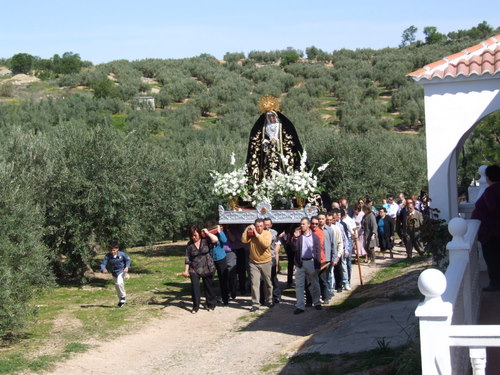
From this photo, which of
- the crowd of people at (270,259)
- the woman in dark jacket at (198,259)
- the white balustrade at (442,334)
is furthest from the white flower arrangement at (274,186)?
the white balustrade at (442,334)

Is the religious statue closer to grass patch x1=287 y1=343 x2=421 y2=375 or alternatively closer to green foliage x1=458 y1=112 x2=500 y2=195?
grass patch x1=287 y1=343 x2=421 y2=375

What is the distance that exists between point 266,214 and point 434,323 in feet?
34.2

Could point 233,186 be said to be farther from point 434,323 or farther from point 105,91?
point 105,91

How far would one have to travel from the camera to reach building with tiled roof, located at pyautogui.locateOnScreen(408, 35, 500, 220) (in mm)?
11578

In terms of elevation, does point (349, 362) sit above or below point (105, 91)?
below

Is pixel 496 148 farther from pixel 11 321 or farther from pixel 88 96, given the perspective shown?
pixel 88 96

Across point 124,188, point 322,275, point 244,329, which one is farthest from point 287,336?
point 124,188

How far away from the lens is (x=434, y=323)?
520 centimetres

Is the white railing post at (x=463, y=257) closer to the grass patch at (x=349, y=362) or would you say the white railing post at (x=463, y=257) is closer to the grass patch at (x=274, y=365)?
the grass patch at (x=349, y=362)

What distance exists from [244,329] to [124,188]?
23.2 feet

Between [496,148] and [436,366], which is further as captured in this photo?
[496,148]

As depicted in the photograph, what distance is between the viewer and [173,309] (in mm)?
15031

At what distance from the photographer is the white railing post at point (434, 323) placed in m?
5.15

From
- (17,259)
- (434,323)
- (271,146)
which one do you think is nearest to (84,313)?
(17,259)
